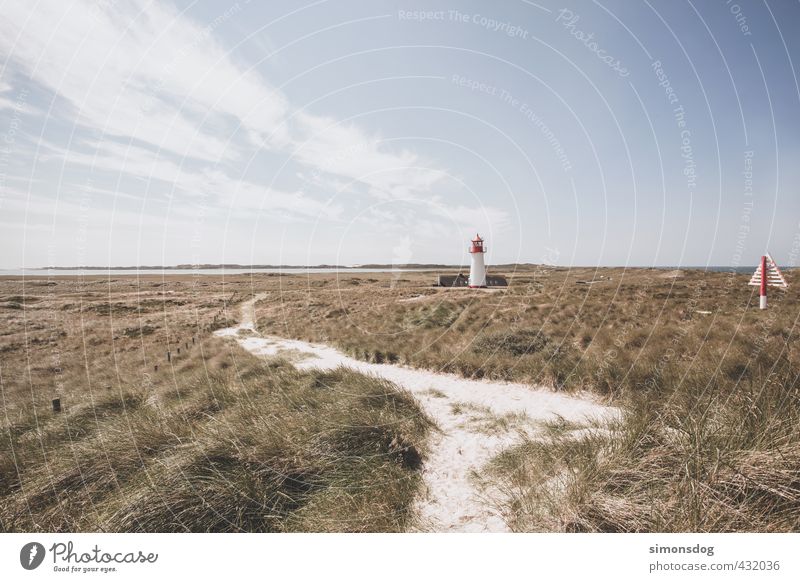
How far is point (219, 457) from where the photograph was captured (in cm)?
407

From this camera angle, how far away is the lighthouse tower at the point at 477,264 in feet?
113

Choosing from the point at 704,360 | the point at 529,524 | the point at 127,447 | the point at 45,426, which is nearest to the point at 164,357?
the point at 45,426

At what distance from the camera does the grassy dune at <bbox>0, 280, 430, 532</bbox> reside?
3.43 m

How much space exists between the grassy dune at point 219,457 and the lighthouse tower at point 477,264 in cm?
2901

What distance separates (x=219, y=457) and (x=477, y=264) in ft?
109

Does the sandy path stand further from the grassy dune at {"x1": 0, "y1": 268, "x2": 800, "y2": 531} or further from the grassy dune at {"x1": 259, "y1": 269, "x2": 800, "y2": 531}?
the grassy dune at {"x1": 259, "y1": 269, "x2": 800, "y2": 531}
